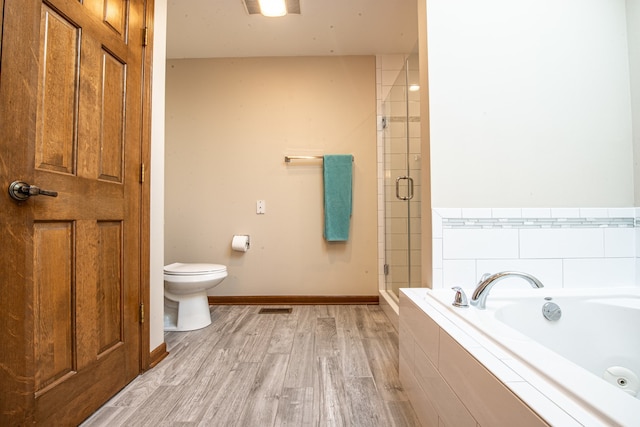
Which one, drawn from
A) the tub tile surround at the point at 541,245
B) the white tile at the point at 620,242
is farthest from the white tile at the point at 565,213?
the white tile at the point at 620,242

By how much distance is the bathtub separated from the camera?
1.58ft

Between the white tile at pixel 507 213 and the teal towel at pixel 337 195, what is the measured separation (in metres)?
1.28

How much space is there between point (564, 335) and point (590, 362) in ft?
0.34

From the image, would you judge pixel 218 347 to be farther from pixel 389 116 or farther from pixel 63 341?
pixel 389 116

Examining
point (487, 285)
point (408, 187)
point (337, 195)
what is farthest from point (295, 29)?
point (487, 285)

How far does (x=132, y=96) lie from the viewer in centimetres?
130

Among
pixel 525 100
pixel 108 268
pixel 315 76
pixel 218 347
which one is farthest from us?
pixel 315 76

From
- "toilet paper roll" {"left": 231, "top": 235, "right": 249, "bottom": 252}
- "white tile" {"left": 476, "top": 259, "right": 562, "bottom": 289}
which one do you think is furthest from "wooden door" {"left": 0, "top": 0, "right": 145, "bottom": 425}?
"white tile" {"left": 476, "top": 259, "right": 562, "bottom": 289}

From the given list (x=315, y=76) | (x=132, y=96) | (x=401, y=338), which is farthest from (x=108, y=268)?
(x=315, y=76)

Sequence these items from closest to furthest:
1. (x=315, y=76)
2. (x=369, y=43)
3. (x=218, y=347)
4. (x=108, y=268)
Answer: (x=108, y=268), (x=218, y=347), (x=369, y=43), (x=315, y=76)

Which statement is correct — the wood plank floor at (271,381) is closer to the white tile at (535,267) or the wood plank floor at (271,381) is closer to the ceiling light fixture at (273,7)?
the white tile at (535,267)

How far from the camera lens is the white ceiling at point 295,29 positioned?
78.0 inches

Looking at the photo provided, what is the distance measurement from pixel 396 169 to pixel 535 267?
1182 millimetres

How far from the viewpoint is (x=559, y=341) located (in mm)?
1015
